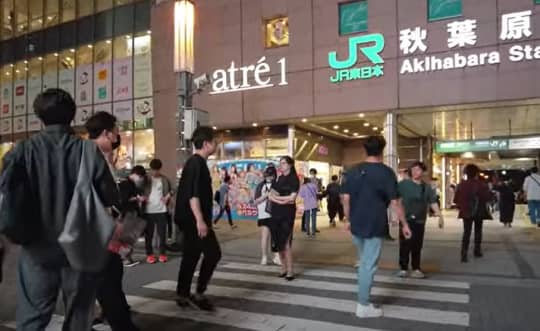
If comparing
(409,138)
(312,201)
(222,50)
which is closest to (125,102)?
(222,50)

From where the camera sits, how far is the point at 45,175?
2.70 meters

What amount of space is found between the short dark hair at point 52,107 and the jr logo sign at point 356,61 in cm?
1295

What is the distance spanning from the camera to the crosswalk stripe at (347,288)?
5.95 metres

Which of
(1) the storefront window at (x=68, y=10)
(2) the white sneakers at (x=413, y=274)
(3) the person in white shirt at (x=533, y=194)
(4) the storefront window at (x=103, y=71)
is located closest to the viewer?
(2) the white sneakers at (x=413, y=274)

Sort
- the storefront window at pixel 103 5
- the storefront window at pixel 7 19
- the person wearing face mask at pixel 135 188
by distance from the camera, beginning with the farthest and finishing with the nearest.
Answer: the storefront window at pixel 7 19 < the storefront window at pixel 103 5 < the person wearing face mask at pixel 135 188

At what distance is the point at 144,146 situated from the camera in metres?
20.5

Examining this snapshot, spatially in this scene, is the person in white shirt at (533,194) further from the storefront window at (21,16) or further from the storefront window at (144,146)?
the storefront window at (21,16)

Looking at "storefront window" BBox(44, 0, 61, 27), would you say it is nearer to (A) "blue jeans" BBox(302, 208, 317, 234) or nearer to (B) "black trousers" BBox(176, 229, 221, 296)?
(A) "blue jeans" BBox(302, 208, 317, 234)

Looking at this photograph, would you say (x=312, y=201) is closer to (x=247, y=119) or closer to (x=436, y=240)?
(x=436, y=240)

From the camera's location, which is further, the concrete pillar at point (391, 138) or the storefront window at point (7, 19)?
the storefront window at point (7, 19)

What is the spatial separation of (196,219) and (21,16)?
25.8 metres

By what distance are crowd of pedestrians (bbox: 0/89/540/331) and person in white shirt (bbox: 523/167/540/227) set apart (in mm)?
8712

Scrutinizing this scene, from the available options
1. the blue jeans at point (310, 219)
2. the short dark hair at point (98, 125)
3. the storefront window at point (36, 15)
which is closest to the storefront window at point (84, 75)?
the storefront window at point (36, 15)

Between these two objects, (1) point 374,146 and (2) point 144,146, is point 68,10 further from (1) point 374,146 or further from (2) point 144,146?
(1) point 374,146
